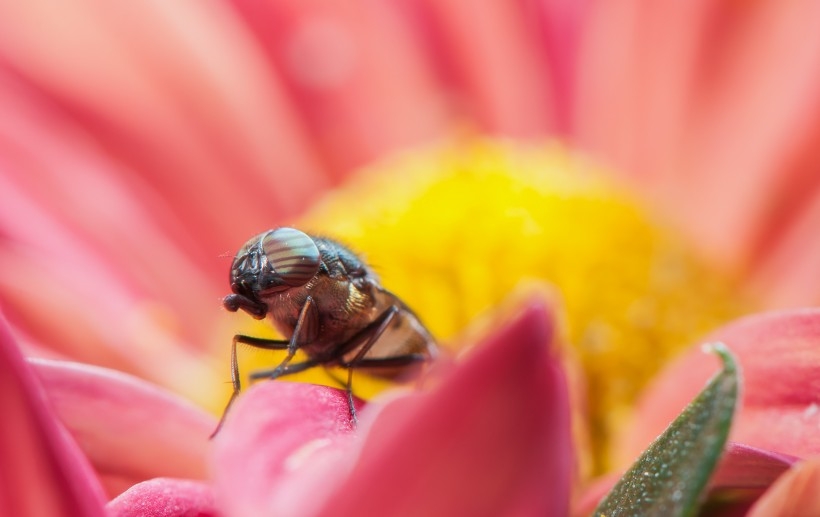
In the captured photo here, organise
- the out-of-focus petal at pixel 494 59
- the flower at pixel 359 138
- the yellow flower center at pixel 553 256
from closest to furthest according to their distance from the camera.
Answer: the yellow flower center at pixel 553 256 < the flower at pixel 359 138 < the out-of-focus petal at pixel 494 59

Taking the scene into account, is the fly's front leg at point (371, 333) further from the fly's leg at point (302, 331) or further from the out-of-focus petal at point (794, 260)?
the out-of-focus petal at point (794, 260)

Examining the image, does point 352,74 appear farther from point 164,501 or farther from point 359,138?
point 164,501

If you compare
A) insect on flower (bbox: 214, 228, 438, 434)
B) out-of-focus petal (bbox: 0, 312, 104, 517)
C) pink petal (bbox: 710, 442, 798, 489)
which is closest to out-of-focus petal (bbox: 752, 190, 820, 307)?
insect on flower (bbox: 214, 228, 438, 434)

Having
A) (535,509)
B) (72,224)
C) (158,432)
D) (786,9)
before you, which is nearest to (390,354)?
(158,432)

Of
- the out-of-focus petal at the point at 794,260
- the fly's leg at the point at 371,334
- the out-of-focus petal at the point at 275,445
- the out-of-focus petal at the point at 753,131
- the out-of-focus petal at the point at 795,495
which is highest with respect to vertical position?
the out-of-focus petal at the point at 275,445

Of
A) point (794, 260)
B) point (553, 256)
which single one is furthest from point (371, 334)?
point (794, 260)

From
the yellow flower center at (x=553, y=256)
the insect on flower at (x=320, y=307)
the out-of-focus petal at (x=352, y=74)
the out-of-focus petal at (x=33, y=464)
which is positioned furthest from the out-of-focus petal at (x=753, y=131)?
Result: the out-of-focus petal at (x=33, y=464)
